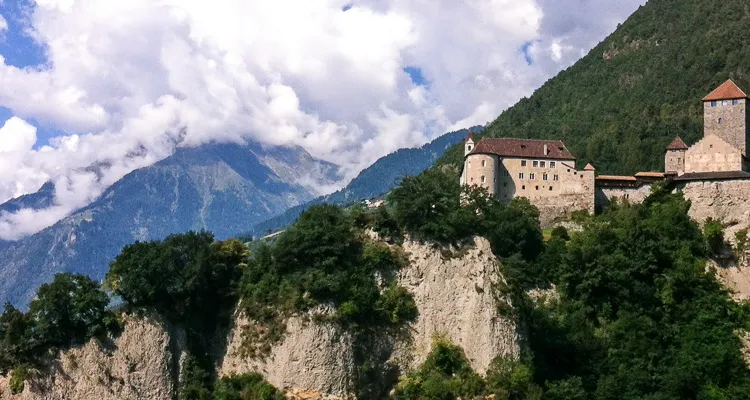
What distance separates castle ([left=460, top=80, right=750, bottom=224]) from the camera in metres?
77.7

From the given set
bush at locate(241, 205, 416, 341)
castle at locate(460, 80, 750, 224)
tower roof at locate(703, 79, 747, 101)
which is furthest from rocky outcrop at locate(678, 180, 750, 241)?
bush at locate(241, 205, 416, 341)

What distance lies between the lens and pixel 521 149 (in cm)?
8444

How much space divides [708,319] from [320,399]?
3205cm

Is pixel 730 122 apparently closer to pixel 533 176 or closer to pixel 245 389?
pixel 533 176

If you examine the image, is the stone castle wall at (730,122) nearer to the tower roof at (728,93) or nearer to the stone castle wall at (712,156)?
the tower roof at (728,93)

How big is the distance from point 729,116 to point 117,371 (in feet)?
202

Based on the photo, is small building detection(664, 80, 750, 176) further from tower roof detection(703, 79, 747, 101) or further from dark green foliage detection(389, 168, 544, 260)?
dark green foliage detection(389, 168, 544, 260)

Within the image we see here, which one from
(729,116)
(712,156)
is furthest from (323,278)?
(729,116)

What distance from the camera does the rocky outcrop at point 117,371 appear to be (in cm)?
5366

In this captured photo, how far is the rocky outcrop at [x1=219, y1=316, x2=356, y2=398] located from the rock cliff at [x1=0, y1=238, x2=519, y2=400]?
2.7 inches

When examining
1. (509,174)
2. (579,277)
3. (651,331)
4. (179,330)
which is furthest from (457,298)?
(509,174)

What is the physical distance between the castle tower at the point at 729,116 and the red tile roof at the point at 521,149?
1411cm

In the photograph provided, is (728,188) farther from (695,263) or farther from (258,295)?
(258,295)

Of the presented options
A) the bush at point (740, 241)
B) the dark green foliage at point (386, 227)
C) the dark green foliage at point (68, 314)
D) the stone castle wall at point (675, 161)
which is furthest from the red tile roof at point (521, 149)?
the dark green foliage at point (68, 314)
